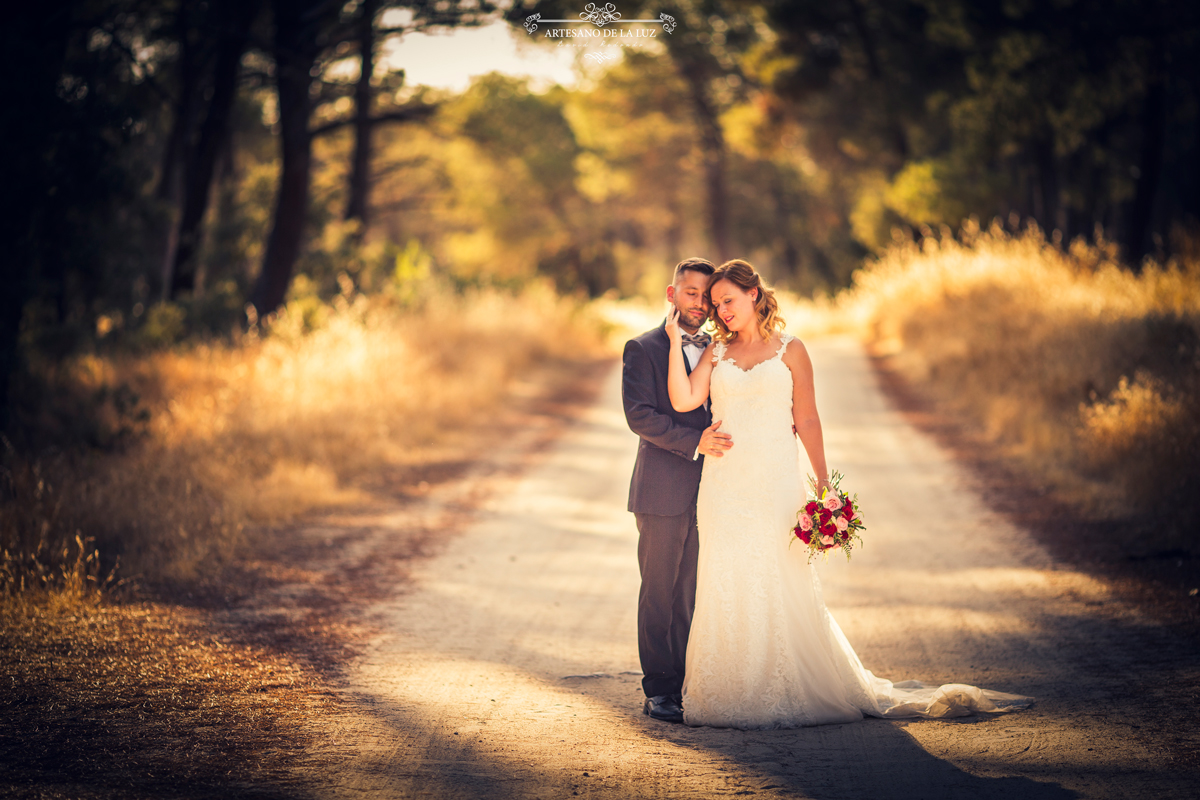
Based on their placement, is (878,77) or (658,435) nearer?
(658,435)

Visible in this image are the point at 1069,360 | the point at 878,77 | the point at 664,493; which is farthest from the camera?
the point at 878,77

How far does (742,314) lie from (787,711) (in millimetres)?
1933

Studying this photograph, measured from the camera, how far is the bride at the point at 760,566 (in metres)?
4.36

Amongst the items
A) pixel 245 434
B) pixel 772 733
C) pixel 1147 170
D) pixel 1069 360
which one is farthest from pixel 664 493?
pixel 1147 170

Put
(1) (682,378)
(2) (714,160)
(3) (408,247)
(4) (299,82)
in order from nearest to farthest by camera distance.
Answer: (1) (682,378), (4) (299,82), (3) (408,247), (2) (714,160)

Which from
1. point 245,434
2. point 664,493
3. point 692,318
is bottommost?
point 245,434

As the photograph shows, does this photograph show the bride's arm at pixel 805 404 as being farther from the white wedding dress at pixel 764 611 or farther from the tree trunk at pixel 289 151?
the tree trunk at pixel 289 151

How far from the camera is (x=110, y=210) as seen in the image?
11742 mm

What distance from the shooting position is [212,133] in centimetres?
1582

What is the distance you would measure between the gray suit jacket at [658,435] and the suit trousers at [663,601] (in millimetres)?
98

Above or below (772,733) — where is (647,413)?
above

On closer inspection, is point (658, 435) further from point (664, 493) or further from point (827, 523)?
point (827, 523)

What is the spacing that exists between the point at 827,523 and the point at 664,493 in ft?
2.67

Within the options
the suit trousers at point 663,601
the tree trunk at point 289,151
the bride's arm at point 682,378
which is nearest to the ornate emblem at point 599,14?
the tree trunk at point 289,151
